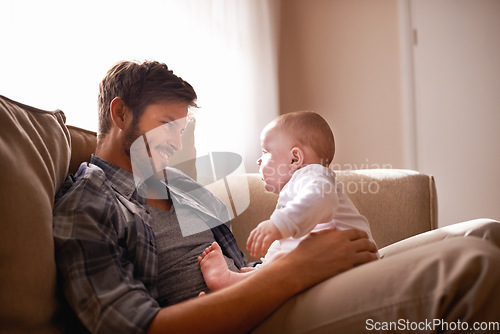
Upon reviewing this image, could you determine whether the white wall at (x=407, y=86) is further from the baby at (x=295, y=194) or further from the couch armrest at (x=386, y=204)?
the baby at (x=295, y=194)

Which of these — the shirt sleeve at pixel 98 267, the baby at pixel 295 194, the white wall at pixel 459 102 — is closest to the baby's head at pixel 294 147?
the baby at pixel 295 194

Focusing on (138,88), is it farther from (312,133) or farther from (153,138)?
(312,133)

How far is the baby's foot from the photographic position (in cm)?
104

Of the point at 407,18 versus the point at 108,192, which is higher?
the point at 407,18

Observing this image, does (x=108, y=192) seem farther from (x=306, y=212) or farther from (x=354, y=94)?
(x=354, y=94)

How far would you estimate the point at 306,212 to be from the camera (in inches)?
33.2

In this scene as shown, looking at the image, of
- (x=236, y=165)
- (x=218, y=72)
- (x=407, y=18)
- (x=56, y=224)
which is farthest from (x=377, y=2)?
(x=56, y=224)

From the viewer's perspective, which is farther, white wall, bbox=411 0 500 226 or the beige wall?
the beige wall

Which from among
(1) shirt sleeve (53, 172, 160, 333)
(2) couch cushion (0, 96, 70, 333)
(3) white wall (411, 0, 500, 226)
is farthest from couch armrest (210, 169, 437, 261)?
(3) white wall (411, 0, 500, 226)

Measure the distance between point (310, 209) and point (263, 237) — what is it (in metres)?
0.11

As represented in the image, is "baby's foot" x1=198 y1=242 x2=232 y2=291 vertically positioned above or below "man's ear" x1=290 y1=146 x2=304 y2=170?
below

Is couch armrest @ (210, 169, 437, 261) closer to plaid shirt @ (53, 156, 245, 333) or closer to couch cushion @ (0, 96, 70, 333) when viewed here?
plaid shirt @ (53, 156, 245, 333)

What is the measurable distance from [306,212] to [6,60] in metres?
1.09

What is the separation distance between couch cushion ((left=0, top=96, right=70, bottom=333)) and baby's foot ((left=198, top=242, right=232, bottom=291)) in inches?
14.3
